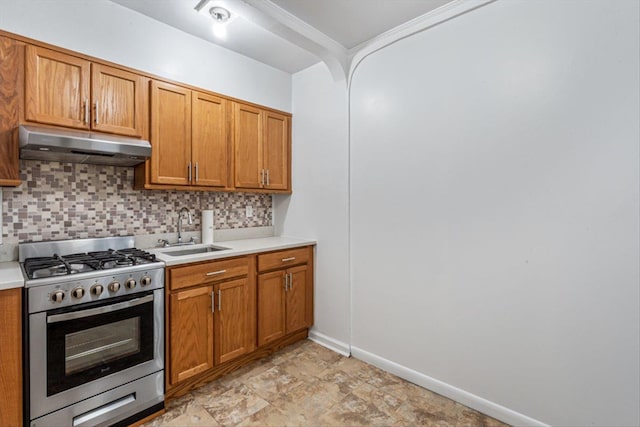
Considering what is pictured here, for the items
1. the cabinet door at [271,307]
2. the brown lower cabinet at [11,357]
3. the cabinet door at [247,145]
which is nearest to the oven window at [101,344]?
the brown lower cabinet at [11,357]

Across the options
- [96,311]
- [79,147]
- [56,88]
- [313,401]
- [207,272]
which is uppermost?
[56,88]

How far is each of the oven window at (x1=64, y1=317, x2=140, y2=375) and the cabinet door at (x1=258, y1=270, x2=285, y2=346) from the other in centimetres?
94

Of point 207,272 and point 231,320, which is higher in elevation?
point 207,272

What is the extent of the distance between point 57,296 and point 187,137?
1.36 m

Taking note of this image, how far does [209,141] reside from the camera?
259 centimetres

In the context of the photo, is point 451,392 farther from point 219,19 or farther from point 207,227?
point 219,19

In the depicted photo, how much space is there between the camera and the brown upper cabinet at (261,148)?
280 cm

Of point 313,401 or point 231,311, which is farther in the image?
point 231,311

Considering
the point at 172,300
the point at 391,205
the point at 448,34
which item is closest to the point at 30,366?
the point at 172,300

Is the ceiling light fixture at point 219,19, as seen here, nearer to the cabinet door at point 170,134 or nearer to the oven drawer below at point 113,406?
the cabinet door at point 170,134

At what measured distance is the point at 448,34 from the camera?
212 centimetres

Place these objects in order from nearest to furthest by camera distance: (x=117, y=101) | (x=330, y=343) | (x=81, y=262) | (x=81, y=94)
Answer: (x=81, y=262), (x=81, y=94), (x=117, y=101), (x=330, y=343)

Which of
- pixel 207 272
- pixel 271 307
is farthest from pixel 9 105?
pixel 271 307

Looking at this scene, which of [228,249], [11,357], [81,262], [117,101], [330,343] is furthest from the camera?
[330,343]
